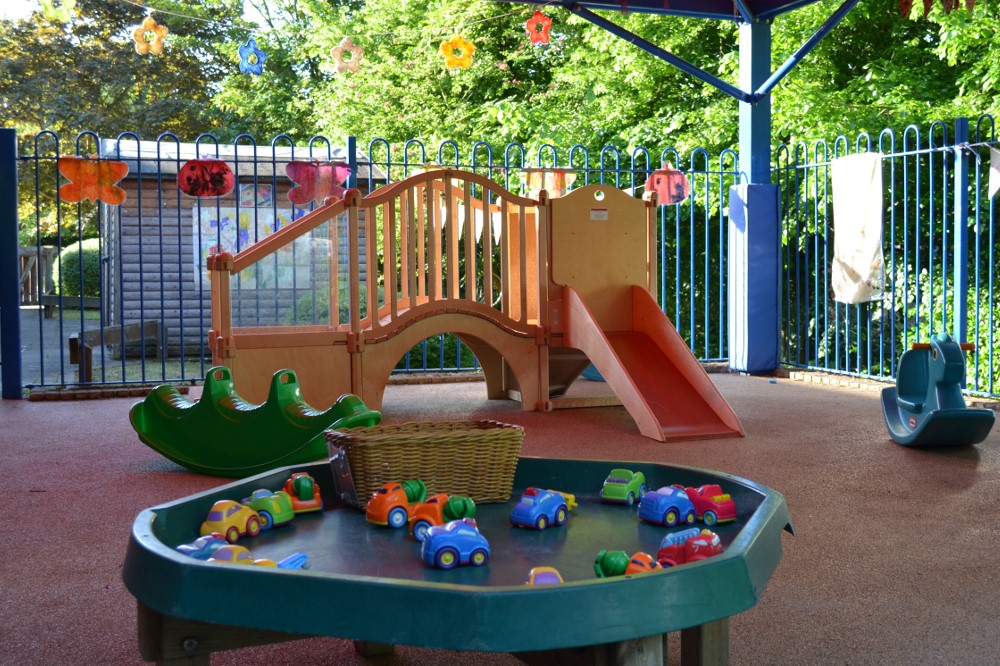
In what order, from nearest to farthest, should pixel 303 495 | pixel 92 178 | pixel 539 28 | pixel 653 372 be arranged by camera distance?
pixel 303 495 < pixel 653 372 < pixel 92 178 < pixel 539 28

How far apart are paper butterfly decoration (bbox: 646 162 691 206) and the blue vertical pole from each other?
0.64 metres

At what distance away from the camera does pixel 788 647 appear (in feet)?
8.87

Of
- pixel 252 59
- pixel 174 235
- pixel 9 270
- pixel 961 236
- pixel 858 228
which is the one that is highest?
pixel 252 59

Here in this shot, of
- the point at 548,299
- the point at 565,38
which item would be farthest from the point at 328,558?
the point at 565,38

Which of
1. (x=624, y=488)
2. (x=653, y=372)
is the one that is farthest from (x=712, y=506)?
(x=653, y=372)

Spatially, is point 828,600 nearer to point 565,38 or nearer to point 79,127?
point 565,38

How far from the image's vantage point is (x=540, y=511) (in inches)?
88.7

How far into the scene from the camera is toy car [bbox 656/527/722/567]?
6.25 ft

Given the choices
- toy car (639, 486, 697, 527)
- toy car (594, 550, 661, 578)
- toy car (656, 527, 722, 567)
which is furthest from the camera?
toy car (639, 486, 697, 527)

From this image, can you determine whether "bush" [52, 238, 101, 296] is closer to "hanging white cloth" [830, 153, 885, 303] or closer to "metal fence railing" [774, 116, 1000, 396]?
"metal fence railing" [774, 116, 1000, 396]

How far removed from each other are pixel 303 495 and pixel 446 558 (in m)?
0.65

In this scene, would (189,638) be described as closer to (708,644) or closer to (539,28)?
(708,644)

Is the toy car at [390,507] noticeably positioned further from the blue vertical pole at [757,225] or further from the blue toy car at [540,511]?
the blue vertical pole at [757,225]

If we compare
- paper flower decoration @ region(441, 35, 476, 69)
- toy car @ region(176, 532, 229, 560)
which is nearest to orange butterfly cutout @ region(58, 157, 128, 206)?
paper flower decoration @ region(441, 35, 476, 69)
